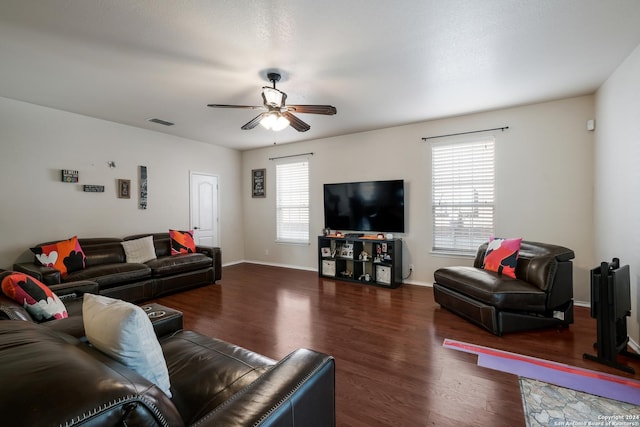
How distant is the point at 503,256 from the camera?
3320 mm

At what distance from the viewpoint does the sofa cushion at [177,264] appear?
4.15 meters

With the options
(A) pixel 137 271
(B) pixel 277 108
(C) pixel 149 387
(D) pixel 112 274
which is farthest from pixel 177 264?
(C) pixel 149 387

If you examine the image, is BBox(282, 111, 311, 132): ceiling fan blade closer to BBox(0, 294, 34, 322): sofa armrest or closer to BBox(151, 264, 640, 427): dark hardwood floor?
BBox(151, 264, 640, 427): dark hardwood floor

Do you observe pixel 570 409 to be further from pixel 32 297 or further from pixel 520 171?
pixel 32 297

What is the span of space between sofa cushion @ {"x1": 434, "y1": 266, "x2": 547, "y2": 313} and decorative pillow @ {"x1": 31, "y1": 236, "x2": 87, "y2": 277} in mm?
4874

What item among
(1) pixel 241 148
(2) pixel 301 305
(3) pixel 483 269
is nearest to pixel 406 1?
(3) pixel 483 269

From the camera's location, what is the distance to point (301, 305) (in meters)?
3.73

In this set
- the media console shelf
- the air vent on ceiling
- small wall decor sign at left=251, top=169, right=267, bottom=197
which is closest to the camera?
the air vent on ceiling

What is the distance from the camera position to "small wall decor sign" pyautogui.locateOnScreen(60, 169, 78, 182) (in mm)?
4051

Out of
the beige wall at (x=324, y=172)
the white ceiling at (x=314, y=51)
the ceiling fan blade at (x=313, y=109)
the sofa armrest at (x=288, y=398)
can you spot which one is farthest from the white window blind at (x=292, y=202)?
the sofa armrest at (x=288, y=398)

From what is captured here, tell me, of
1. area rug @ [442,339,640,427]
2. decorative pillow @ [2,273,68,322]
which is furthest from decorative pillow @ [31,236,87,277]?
area rug @ [442,339,640,427]

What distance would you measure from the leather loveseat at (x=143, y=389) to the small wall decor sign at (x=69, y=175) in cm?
407

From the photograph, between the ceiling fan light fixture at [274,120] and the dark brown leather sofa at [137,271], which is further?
the dark brown leather sofa at [137,271]

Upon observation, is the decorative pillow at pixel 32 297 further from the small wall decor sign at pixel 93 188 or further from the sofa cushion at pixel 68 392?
the small wall decor sign at pixel 93 188
